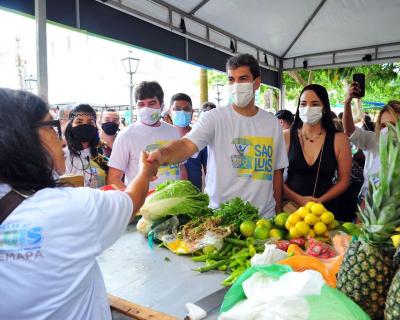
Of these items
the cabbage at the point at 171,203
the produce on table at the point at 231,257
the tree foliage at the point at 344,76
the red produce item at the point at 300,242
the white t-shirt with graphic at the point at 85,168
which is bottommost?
the produce on table at the point at 231,257

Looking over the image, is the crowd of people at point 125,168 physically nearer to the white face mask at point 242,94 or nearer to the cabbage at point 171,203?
the white face mask at point 242,94

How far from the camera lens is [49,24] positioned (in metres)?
3.70

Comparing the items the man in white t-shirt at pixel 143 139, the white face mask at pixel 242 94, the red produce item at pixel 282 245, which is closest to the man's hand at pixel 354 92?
the white face mask at pixel 242 94

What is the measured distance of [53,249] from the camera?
114 cm

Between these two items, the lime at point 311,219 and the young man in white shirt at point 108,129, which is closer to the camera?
the lime at point 311,219

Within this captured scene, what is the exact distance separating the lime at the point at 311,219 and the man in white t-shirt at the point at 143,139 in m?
1.48

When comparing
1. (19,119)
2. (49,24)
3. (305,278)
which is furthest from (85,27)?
(305,278)

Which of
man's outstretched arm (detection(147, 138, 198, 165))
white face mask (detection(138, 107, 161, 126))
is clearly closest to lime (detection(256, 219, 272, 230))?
man's outstretched arm (detection(147, 138, 198, 165))

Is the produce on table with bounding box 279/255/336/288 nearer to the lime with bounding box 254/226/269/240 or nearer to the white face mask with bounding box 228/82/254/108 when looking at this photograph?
the lime with bounding box 254/226/269/240

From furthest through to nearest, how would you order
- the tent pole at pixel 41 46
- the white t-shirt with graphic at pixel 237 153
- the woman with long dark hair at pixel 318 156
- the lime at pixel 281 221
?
the tent pole at pixel 41 46 → the woman with long dark hair at pixel 318 156 → the white t-shirt with graphic at pixel 237 153 → the lime at pixel 281 221

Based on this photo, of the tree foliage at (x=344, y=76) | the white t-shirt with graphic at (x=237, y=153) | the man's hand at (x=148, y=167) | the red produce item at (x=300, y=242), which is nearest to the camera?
the man's hand at (x=148, y=167)

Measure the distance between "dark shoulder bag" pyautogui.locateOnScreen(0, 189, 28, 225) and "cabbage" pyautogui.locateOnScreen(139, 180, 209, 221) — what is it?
1.30 m

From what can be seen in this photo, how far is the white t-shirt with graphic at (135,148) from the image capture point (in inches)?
A: 129

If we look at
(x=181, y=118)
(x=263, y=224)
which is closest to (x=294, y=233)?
(x=263, y=224)
